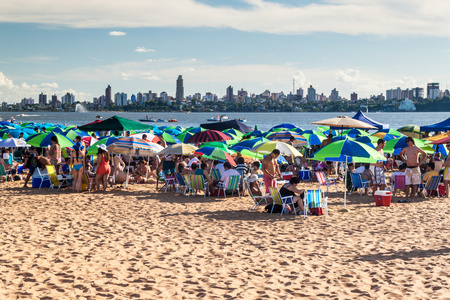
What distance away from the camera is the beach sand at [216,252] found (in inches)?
209

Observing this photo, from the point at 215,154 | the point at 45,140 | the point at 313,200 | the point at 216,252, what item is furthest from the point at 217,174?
the point at 45,140

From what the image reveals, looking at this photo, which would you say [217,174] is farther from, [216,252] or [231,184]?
[216,252]

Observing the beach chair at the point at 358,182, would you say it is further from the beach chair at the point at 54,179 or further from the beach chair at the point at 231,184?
the beach chair at the point at 54,179

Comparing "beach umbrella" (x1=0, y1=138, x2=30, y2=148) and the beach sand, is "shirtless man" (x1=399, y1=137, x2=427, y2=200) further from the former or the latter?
"beach umbrella" (x1=0, y1=138, x2=30, y2=148)

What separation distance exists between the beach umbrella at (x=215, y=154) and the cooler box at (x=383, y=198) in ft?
11.5

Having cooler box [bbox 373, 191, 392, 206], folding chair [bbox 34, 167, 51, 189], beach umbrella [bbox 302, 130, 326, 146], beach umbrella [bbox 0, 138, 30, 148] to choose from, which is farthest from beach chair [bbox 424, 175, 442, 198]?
beach umbrella [bbox 0, 138, 30, 148]

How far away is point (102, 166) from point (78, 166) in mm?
652

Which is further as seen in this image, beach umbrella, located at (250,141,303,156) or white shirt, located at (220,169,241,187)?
beach umbrella, located at (250,141,303,156)

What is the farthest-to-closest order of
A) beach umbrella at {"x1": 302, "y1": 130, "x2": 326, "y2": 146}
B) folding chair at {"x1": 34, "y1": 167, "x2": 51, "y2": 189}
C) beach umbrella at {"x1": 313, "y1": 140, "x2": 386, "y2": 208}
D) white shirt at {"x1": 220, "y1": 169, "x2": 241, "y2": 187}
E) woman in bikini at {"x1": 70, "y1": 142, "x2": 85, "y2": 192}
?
beach umbrella at {"x1": 302, "y1": 130, "x2": 326, "y2": 146}
folding chair at {"x1": 34, "y1": 167, "x2": 51, "y2": 189}
woman in bikini at {"x1": 70, "y1": 142, "x2": 85, "y2": 192}
white shirt at {"x1": 220, "y1": 169, "x2": 241, "y2": 187}
beach umbrella at {"x1": 313, "y1": 140, "x2": 386, "y2": 208}

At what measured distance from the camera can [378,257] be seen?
6535 millimetres

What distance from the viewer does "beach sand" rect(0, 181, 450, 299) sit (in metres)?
5.32

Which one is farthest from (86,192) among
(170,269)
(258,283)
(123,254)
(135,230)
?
(258,283)

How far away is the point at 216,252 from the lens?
679cm

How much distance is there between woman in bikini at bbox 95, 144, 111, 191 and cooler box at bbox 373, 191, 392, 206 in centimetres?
655
